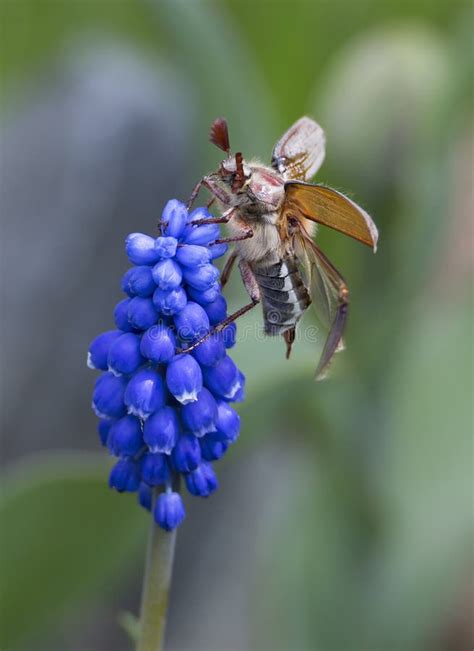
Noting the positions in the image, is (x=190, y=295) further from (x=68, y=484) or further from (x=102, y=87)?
(x=102, y=87)

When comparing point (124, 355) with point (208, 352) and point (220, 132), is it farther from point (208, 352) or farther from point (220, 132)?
point (220, 132)

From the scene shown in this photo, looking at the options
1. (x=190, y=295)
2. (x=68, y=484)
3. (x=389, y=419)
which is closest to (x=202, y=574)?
(x=389, y=419)

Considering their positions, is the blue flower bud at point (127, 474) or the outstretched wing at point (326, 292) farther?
the outstretched wing at point (326, 292)

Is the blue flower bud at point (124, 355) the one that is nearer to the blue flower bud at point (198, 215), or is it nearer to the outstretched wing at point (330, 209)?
the blue flower bud at point (198, 215)

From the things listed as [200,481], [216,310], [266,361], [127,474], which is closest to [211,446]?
[200,481]

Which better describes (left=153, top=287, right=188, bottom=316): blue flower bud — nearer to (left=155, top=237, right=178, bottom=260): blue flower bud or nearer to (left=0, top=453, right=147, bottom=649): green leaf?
(left=155, top=237, right=178, bottom=260): blue flower bud

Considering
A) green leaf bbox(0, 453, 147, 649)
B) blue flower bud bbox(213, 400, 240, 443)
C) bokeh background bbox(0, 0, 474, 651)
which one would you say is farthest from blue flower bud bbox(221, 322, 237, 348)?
green leaf bbox(0, 453, 147, 649)

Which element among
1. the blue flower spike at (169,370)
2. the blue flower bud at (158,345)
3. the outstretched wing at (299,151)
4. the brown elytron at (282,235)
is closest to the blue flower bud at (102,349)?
the blue flower spike at (169,370)
